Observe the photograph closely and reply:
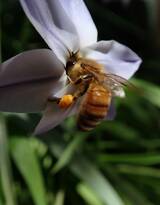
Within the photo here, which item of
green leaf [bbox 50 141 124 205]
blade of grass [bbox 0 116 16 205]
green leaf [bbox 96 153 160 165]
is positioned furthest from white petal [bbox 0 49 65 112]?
green leaf [bbox 96 153 160 165]

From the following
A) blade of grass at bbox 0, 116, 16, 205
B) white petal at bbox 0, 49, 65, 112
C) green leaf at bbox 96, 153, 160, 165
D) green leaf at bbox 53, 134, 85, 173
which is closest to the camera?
white petal at bbox 0, 49, 65, 112

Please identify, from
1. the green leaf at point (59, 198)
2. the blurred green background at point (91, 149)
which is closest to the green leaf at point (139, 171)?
the blurred green background at point (91, 149)

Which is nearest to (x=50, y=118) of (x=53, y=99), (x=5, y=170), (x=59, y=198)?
(x=53, y=99)

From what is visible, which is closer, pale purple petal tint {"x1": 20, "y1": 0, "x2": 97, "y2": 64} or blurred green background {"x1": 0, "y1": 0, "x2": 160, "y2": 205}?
pale purple petal tint {"x1": 20, "y1": 0, "x2": 97, "y2": 64}

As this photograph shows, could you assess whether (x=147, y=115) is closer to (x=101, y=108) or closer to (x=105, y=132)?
(x=105, y=132)

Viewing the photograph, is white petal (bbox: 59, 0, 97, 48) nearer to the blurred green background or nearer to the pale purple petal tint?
the pale purple petal tint

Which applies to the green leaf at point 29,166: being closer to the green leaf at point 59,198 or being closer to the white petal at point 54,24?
the green leaf at point 59,198
